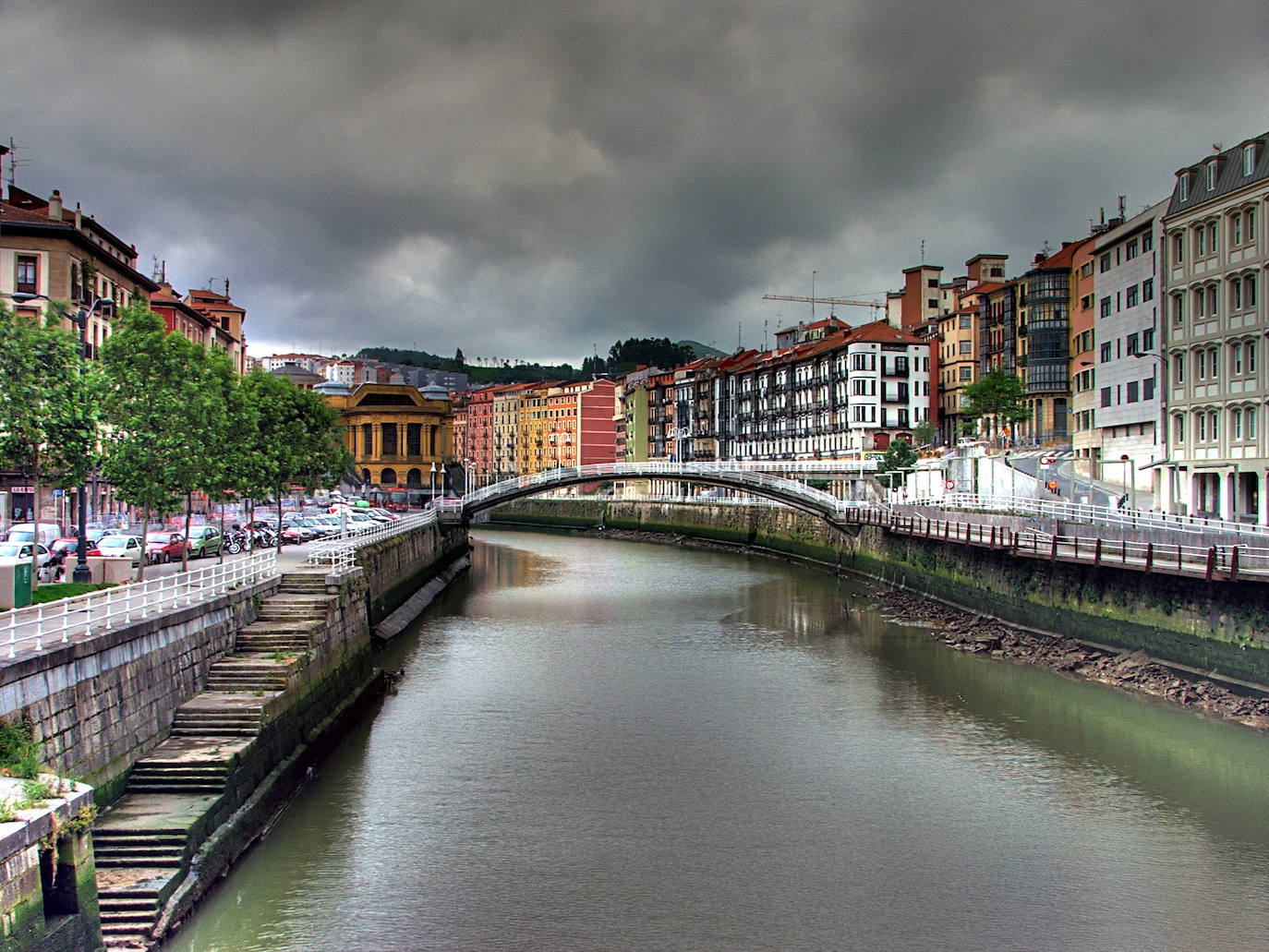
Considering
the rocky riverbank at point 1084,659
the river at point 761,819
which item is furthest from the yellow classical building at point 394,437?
the river at point 761,819

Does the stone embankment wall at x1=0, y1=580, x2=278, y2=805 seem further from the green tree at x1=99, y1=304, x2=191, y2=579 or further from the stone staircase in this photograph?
the green tree at x1=99, y1=304, x2=191, y2=579

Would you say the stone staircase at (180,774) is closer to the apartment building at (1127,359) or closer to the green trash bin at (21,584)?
the green trash bin at (21,584)

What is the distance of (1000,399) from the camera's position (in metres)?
78.4

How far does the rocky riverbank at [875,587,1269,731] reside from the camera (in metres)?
28.0

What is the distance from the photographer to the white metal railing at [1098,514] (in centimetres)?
3544

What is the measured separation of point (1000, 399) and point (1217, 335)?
32.6 m

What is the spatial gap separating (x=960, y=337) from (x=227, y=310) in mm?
67958

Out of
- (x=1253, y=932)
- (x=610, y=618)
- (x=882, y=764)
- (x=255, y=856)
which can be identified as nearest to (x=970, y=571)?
(x=610, y=618)

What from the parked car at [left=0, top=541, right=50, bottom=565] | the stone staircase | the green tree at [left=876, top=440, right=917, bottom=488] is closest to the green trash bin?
the stone staircase

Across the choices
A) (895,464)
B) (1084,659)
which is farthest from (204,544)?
(895,464)

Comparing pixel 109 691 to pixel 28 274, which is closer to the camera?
pixel 109 691

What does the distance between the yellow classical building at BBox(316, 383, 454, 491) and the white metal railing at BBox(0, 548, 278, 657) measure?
88688 millimetres

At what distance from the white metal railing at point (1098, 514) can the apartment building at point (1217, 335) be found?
2905mm

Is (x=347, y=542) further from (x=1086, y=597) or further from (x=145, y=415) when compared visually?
(x=1086, y=597)
